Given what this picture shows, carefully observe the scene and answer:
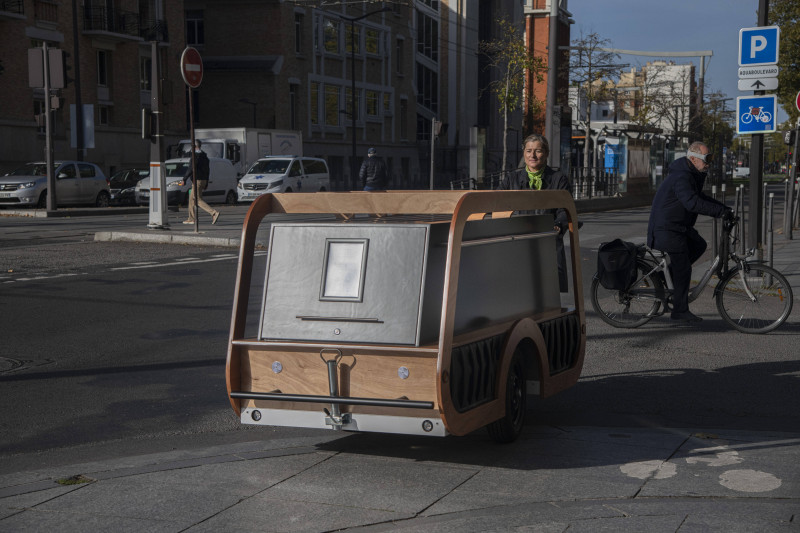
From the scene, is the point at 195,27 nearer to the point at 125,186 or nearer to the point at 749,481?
the point at 125,186

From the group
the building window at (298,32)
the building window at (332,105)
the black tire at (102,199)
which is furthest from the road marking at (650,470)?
the building window at (332,105)

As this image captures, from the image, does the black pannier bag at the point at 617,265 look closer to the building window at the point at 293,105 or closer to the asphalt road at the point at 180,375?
the asphalt road at the point at 180,375

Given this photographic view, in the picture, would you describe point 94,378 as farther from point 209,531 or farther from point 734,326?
point 734,326

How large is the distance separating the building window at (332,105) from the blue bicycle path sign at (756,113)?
46452 millimetres

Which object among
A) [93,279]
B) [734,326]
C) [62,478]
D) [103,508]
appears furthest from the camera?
[93,279]

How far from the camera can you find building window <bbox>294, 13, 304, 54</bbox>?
183 ft

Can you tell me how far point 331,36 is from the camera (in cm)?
5903

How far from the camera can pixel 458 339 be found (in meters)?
5.00

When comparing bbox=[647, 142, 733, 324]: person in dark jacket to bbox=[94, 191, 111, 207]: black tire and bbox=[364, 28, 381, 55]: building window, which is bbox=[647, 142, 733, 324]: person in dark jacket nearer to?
bbox=[94, 191, 111, 207]: black tire

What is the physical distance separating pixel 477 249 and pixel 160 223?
16249 mm

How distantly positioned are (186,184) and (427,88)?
4058 centimetres

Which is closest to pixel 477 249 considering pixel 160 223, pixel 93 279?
pixel 93 279

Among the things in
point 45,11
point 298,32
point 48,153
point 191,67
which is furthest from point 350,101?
point 191,67

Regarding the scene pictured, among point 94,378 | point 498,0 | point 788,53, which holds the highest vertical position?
point 498,0
